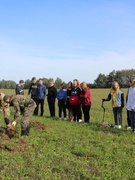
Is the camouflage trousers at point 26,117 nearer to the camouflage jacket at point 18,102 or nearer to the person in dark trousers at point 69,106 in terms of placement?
the camouflage jacket at point 18,102

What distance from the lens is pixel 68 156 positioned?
24.3ft

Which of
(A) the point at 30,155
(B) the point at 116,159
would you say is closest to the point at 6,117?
(A) the point at 30,155

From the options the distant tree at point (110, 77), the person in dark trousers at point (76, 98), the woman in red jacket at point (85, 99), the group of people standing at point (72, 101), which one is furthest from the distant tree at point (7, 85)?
the woman in red jacket at point (85, 99)

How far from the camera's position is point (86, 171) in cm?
633

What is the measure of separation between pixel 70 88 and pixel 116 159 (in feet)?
22.9

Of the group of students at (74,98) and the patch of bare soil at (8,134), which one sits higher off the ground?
the group of students at (74,98)

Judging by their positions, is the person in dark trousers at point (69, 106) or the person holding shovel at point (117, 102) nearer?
the person holding shovel at point (117, 102)

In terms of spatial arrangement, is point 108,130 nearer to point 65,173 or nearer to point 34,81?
point 65,173

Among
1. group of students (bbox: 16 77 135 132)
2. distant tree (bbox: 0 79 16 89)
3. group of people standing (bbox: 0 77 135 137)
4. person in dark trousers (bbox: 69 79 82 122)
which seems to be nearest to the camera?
group of people standing (bbox: 0 77 135 137)

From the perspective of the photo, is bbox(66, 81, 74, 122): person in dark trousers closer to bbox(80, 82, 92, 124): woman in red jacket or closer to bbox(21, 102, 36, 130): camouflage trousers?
bbox(80, 82, 92, 124): woman in red jacket

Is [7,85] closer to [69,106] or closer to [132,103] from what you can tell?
[69,106]

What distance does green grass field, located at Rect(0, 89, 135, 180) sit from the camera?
6148 mm

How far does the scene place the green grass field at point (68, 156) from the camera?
6148 millimetres

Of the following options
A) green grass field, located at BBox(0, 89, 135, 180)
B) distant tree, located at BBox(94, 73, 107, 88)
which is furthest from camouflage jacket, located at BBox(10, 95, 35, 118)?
distant tree, located at BBox(94, 73, 107, 88)
